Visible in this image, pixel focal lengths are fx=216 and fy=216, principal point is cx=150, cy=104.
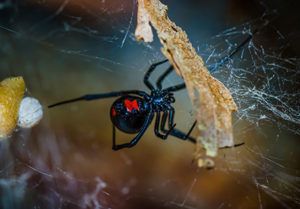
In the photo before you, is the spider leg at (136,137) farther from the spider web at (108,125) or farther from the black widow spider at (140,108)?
the spider web at (108,125)

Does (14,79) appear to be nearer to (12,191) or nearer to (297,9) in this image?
(12,191)

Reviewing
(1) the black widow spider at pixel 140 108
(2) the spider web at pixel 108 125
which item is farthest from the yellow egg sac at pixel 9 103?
(1) the black widow spider at pixel 140 108

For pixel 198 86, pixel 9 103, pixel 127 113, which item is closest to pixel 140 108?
pixel 127 113

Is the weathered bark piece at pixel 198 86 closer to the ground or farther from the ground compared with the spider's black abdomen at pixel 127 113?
farther from the ground

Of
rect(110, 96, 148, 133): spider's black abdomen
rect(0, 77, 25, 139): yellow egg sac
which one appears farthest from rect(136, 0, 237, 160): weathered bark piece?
rect(0, 77, 25, 139): yellow egg sac

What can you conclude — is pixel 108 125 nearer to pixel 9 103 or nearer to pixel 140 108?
pixel 140 108

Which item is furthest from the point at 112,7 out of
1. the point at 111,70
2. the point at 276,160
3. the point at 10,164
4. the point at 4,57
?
the point at 276,160
